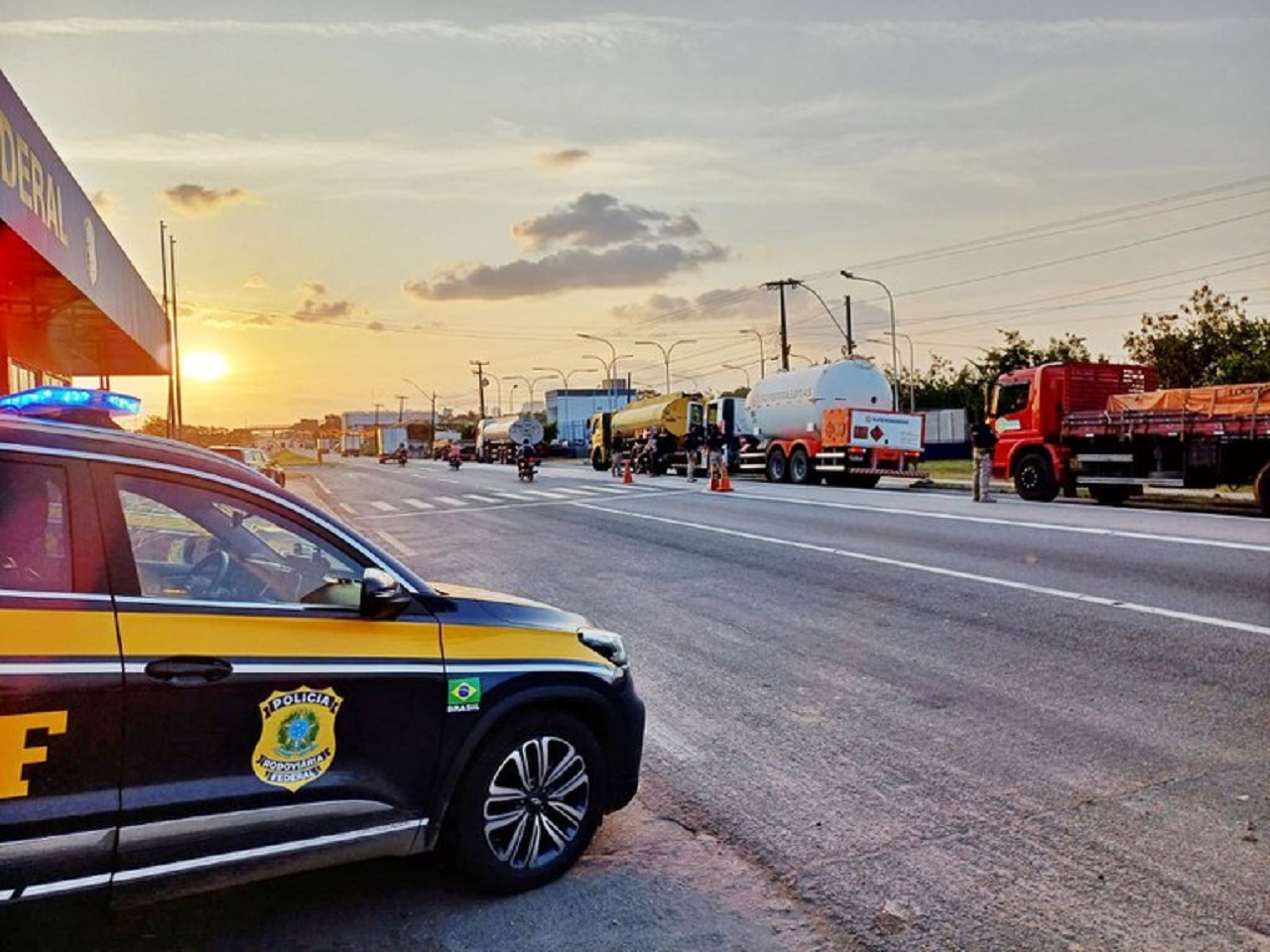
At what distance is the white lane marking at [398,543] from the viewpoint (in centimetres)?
1471

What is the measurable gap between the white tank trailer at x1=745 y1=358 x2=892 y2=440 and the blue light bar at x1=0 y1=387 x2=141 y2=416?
27.7 m

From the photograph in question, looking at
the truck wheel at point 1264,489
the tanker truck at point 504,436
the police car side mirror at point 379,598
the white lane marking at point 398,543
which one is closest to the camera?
the police car side mirror at point 379,598

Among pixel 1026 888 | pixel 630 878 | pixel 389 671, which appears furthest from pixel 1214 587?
pixel 389 671

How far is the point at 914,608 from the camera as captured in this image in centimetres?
893

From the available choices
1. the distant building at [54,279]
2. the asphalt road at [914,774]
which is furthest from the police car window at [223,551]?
the distant building at [54,279]

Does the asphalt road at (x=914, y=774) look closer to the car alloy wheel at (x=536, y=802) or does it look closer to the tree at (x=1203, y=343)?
the car alloy wheel at (x=536, y=802)

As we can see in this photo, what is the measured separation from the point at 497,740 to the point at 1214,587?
840 centimetres

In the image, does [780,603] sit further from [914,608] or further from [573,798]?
[573,798]

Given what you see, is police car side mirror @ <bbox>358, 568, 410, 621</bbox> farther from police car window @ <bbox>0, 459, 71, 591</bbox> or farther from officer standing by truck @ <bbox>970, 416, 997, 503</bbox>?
officer standing by truck @ <bbox>970, 416, 997, 503</bbox>

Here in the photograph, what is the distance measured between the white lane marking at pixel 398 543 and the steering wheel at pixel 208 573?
11.2 metres

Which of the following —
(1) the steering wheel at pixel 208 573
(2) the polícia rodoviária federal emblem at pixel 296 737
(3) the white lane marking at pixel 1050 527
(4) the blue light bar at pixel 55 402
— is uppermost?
(4) the blue light bar at pixel 55 402

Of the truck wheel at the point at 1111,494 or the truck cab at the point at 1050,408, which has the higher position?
the truck cab at the point at 1050,408

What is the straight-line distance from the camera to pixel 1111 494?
20.8 meters

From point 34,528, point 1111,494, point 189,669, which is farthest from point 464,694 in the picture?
point 1111,494
